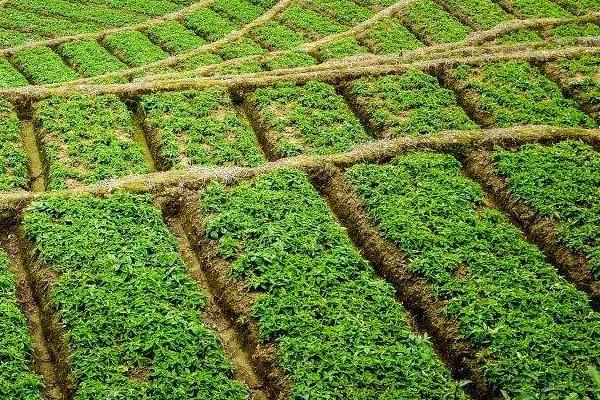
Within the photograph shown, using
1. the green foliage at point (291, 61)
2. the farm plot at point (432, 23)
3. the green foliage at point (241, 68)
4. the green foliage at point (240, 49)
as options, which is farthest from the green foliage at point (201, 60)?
the farm plot at point (432, 23)

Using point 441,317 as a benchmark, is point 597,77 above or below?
above

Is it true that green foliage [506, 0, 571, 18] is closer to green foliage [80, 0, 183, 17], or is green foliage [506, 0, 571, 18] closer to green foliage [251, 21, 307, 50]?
green foliage [251, 21, 307, 50]

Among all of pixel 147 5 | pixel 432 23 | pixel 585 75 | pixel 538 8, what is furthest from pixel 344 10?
pixel 585 75

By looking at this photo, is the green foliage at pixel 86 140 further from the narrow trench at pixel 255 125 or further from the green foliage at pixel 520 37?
the green foliage at pixel 520 37

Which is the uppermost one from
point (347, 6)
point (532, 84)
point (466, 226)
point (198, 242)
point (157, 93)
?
point (347, 6)

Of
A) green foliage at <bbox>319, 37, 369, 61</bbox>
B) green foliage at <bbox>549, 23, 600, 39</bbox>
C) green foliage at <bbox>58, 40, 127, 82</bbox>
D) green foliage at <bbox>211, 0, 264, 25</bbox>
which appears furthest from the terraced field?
green foliage at <bbox>211, 0, 264, 25</bbox>

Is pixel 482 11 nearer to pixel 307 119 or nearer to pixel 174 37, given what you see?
pixel 174 37

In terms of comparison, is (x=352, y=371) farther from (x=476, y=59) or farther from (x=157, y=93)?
(x=476, y=59)

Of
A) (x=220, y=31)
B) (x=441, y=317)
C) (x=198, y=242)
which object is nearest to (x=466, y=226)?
(x=441, y=317)
